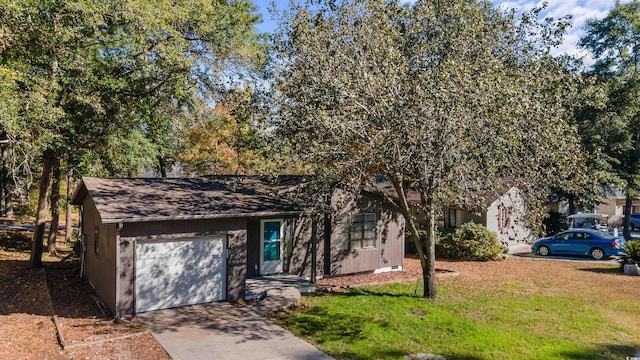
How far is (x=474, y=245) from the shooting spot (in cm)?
2100

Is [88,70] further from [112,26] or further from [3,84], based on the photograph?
[3,84]

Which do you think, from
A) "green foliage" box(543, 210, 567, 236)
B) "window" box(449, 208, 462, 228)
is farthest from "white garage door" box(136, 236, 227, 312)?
"green foliage" box(543, 210, 567, 236)

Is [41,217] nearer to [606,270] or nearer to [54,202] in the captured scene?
[54,202]

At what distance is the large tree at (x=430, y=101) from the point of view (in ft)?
32.4

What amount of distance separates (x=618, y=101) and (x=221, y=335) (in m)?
29.6

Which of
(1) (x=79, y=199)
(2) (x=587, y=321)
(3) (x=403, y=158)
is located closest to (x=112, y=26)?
(1) (x=79, y=199)

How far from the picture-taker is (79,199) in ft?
53.2

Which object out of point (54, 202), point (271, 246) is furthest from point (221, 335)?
point (54, 202)

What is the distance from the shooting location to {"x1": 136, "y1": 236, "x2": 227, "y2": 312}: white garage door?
37.7ft

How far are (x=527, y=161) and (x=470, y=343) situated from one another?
4.40m

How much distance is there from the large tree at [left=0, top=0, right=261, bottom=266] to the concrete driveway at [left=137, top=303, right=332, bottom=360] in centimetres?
670

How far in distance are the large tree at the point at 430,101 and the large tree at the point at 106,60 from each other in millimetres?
4908

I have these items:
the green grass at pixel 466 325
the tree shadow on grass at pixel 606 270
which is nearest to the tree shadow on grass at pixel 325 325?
the green grass at pixel 466 325

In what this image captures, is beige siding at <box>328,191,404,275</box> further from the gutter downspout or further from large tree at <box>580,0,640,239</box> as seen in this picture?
large tree at <box>580,0,640,239</box>
